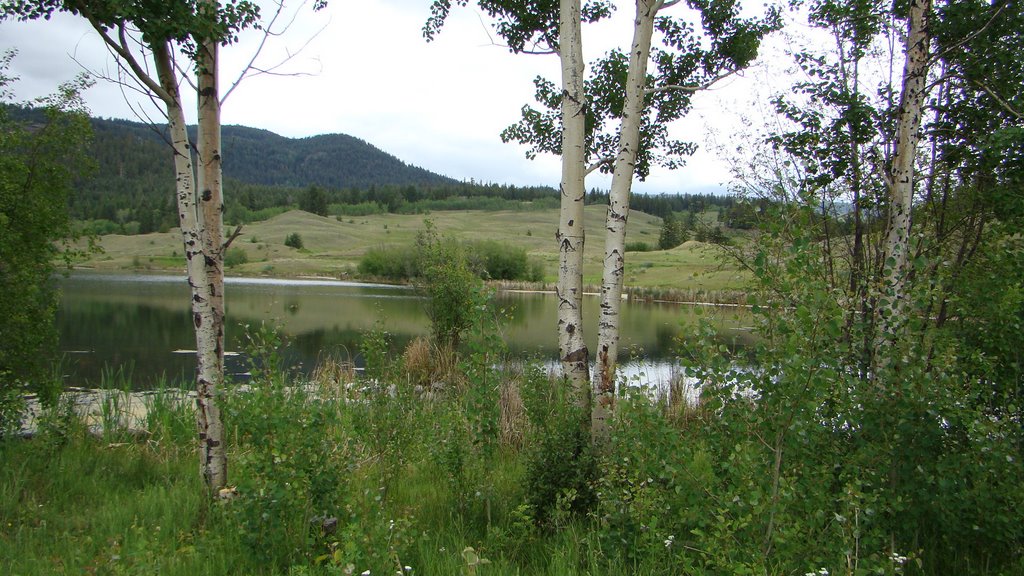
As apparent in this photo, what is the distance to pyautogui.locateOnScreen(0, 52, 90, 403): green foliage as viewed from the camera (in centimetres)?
594

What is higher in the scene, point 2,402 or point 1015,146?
point 1015,146

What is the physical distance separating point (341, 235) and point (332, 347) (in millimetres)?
101680

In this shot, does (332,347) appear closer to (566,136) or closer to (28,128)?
(28,128)

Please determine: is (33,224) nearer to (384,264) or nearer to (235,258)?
(384,264)

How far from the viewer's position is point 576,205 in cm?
559

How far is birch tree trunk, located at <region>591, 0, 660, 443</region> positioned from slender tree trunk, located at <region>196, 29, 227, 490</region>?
10.0ft

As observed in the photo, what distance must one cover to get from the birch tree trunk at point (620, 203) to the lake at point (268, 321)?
1151 mm

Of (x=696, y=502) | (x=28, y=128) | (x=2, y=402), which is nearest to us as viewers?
(x=696, y=502)

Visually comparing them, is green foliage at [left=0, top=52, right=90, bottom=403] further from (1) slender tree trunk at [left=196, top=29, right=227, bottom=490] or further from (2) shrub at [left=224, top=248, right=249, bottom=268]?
(2) shrub at [left=224, top=248, right=249, bottom=268]

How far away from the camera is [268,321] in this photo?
905 cm

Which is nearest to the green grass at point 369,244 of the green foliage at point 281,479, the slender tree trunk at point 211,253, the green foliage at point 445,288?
the green foliage at point 445,288

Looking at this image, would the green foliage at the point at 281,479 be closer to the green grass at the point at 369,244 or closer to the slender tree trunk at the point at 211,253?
the slender tree trunk at the point at 211,253

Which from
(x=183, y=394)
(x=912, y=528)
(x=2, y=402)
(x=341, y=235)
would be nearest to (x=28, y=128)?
(x=2, y=402)

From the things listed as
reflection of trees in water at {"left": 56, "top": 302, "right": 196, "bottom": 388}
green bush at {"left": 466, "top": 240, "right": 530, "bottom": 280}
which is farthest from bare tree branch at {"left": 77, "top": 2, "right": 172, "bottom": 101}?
green bush at {"left": 466, "top": 240, "right": 530, "bottom": 280}
